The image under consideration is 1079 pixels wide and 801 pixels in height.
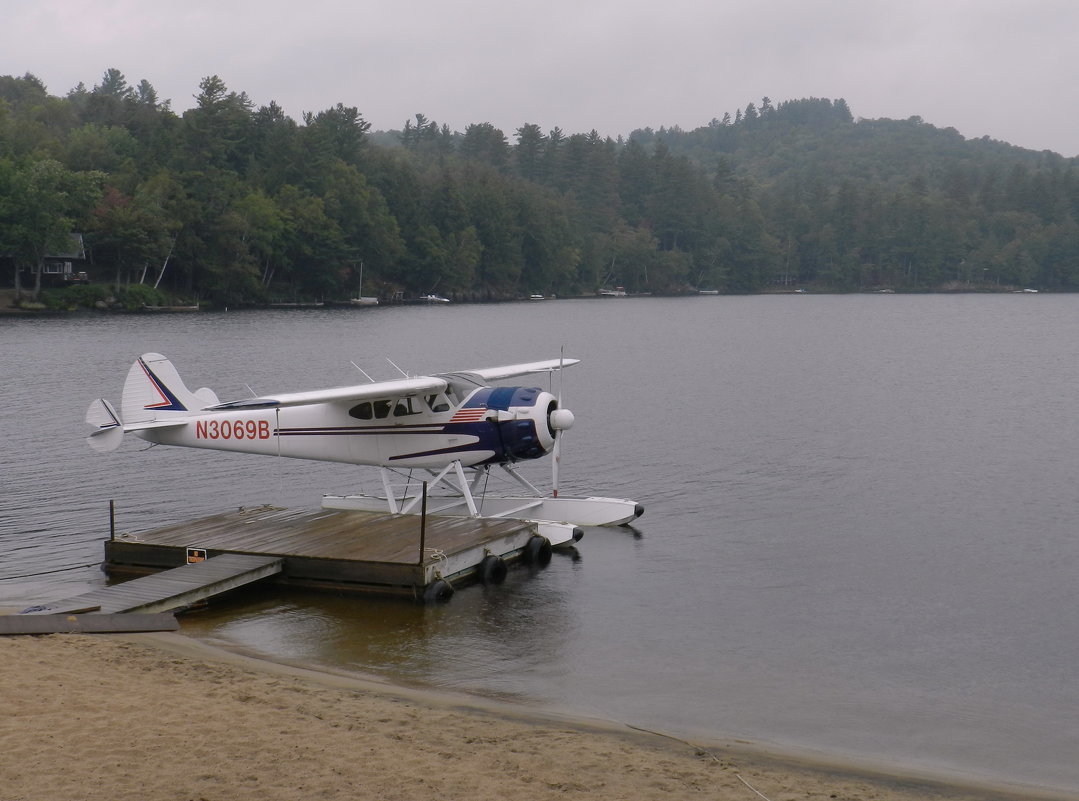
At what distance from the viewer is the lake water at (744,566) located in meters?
9.34

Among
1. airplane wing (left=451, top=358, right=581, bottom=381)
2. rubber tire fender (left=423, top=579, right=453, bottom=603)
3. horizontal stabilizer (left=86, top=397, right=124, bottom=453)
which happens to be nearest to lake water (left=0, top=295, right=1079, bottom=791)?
rubber tire fender (left=423, top=579, right=453, bottom=603)

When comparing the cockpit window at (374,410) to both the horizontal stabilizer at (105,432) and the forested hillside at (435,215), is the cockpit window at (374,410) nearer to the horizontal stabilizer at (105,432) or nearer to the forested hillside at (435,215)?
the horizontal stabilizer at (105,432)

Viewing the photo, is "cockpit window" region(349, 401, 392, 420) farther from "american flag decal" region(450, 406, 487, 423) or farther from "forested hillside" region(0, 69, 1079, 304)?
"forested hillside" region(0, 69, 1079, 304)

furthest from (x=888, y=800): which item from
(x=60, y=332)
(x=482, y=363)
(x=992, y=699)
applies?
(x=60, y=332)

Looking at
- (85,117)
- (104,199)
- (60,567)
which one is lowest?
(60,567)

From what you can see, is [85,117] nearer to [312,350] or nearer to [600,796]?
[312,350]

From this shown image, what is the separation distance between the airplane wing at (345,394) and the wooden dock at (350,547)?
1.55 metres

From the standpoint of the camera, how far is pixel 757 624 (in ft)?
38.4

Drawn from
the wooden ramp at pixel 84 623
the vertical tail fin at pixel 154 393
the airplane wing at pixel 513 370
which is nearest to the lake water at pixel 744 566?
the wooden ramp at pixel 84 623

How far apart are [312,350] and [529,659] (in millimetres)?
41455

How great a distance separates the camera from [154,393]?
1516 centimetres

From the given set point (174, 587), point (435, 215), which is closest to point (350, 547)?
point (174, 587)

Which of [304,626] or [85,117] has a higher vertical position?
[85,117]

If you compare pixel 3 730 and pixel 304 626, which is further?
pixel 304 626
